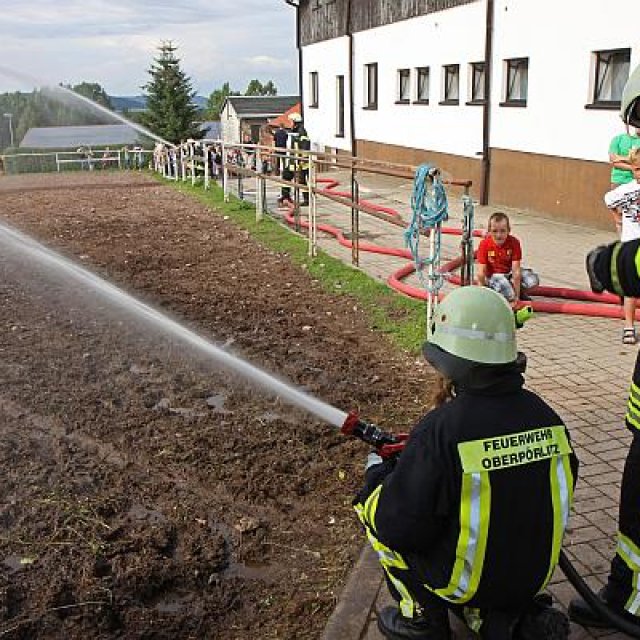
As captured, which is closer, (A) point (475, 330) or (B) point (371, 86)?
(A) point (475, 330)

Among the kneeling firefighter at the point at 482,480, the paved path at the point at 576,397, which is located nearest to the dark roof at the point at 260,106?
the paved path at the point at 576,397

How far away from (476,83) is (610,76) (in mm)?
4675

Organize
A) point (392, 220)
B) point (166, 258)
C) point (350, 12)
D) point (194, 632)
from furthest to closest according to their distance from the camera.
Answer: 1. point (350, 12)
2. point (166, 258)
3. point (392, 220)
4. point (194, 632)

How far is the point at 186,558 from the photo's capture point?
3719mm

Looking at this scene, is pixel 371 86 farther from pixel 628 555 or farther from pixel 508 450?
pixel 508 450

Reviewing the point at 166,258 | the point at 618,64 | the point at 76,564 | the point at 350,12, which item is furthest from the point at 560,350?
the point at 350,12

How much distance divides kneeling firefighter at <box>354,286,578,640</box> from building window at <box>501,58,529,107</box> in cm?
1356

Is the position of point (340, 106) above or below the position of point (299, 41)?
below

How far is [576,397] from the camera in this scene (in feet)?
18.1

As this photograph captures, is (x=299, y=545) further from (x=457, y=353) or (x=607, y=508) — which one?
(x=457, y=353)

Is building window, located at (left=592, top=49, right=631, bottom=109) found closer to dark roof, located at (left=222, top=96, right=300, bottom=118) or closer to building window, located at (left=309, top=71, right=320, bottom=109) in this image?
building window, located at (left=309, top=71, right=320, bottom=109)

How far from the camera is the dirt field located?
3.42m

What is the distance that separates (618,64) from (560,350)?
7.90m

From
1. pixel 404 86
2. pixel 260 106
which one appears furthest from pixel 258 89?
pixel 404 86
